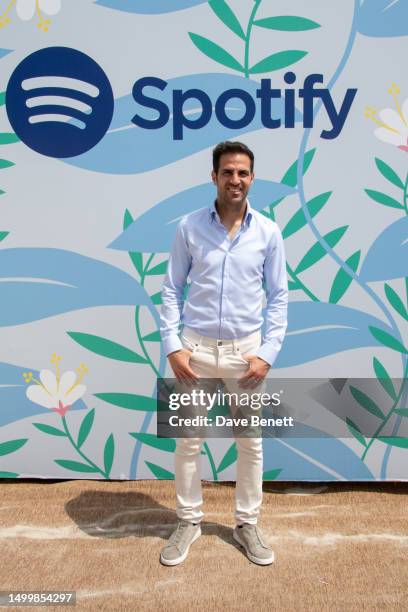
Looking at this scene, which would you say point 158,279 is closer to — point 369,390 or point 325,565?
point 369,390

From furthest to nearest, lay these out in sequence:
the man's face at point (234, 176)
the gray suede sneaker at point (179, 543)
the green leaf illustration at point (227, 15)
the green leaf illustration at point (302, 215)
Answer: the green leaf illustration at point (302, 215), the green leaf illustration at point (227, 15), the gray suede sneaker at point (179, 543), the man's face at point (234, 176)

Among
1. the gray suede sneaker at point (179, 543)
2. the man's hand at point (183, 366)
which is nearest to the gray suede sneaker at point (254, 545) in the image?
the gray suede sneaker at point (179, 543)

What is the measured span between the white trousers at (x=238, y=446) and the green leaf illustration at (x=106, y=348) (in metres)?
0.59

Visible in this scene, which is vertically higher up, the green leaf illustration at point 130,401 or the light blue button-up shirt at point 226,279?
the light blue button-up shirt at point 226,279

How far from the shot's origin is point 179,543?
2355 millimetres

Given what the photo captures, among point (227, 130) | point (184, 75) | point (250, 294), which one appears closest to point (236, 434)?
point (250, 294)

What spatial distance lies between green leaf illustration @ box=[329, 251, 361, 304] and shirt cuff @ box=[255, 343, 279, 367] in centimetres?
66

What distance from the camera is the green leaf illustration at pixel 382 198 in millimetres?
2742

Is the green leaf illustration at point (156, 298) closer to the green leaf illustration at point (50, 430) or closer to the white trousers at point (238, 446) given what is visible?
the white trousers at point (238, 446)

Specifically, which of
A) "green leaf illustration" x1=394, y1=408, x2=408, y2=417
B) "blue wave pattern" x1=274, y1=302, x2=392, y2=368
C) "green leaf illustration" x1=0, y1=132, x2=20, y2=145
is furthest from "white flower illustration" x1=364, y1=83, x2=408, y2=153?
"green leaf illustration" x1=0, y1=132, x2=20, y2=145

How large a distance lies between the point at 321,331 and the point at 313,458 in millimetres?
609

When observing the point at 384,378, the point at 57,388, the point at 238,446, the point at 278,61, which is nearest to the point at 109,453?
the point at 57,388

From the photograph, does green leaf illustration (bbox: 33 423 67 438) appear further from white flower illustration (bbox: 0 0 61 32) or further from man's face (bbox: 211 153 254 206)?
white flower illustration (bbox: 0 0 61 32)

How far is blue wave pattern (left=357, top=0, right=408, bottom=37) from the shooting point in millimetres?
2643
